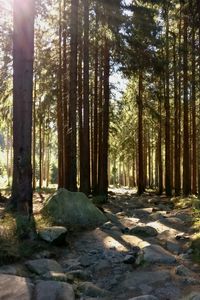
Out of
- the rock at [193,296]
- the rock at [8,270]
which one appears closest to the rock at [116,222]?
the rock at [8,270]

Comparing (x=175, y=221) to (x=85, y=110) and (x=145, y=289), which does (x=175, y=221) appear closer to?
(x=145, y=289)

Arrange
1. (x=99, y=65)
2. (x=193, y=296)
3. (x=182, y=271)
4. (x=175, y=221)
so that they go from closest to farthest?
(x=193, y=296), (x=182, y=271), (x=175, y=221), (x=99, y=65)

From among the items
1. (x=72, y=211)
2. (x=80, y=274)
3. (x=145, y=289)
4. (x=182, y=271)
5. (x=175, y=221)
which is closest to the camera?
(x=145, y=289)

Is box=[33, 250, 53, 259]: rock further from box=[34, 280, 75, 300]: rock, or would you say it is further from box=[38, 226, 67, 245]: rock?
box=[34, 280, 75, 300]: rock

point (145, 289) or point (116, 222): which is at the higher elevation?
point (116, 222)

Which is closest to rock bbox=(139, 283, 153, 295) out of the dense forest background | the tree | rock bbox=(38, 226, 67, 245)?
rock bbox=(38, 226, 67, 245)

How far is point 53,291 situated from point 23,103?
211 inches

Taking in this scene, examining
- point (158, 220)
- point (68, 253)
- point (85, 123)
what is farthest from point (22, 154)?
point (85, 123)

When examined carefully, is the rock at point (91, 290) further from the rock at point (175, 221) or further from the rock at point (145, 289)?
the rock at point (175, 221)

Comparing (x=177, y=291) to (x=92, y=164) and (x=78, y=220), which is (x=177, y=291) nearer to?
(x=78, y=220)

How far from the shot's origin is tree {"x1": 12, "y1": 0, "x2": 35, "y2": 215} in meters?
9.62

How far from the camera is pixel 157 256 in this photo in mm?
7332

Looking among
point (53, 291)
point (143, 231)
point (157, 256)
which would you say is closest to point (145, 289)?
point (53, 291)

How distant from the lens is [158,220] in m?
12.0
